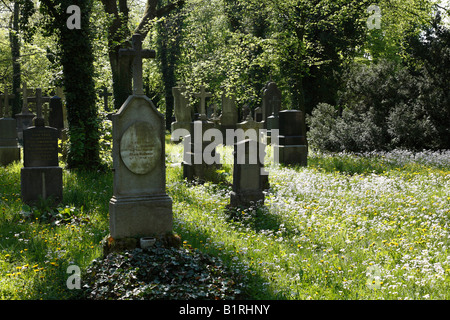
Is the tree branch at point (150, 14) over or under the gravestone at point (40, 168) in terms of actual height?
over

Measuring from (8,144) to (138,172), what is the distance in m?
10.4

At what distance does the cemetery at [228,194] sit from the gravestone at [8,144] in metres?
0.04

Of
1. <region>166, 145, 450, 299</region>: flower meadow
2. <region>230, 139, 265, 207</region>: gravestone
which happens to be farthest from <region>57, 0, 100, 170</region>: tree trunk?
<region>230, 139, 265, 207</region>: gravestone

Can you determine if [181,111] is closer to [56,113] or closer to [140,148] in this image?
[56,113]

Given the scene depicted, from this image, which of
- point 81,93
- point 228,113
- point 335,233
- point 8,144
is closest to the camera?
point 335,233

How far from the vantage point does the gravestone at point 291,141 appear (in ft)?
43.7

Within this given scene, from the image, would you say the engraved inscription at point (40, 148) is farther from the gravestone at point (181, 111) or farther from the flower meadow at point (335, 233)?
the gravestone at point (181, 111)

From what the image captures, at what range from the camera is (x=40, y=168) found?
827 centimetres

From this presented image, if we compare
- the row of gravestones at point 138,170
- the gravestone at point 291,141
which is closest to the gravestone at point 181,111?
the gravestone at point 291,141

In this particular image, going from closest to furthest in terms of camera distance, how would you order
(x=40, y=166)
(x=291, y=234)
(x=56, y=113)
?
1. (x=291, y=234)
2. (x=40, y=166)
3. (x=56, y=113)

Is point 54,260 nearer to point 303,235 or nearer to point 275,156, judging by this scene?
point 303,235

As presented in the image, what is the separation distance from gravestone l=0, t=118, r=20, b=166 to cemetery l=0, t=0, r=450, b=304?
0.04 metres

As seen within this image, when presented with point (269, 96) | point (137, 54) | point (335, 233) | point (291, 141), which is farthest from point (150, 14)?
point (335, 233)

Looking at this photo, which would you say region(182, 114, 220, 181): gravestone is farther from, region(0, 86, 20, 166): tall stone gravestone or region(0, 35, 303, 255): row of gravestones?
region(0, 86, 20, 166): tall stone gravestone
